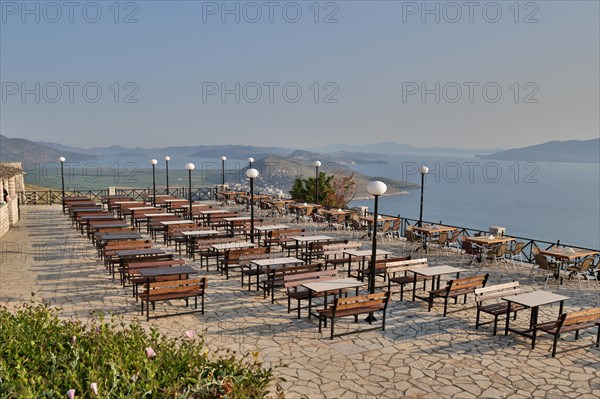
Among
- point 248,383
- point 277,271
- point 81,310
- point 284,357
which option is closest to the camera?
point 248,383

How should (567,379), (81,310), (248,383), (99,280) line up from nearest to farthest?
1. (248,383)
2. (567,379)
3. (81,310)
4. (99,280)

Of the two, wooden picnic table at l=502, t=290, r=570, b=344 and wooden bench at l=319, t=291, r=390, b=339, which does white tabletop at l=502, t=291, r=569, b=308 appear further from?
wooden bench at l=319, t=291, r=390, b=339

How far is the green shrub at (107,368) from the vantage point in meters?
3.60

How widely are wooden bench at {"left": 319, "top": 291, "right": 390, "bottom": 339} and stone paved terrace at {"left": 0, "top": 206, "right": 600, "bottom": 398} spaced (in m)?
0.35

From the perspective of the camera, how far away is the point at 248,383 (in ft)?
12.9

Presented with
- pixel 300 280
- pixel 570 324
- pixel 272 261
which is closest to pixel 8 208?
pixel 272 261

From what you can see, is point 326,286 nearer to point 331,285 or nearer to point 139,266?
point 331,285

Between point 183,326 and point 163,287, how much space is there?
0.72m

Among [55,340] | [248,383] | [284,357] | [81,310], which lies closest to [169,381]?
[248,383]

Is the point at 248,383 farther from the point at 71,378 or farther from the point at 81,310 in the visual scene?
the point at 81,310

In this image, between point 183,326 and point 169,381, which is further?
point 183,326

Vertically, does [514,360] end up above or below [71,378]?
below

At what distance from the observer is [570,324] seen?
6.68 metres

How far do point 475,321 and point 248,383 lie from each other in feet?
17.1
